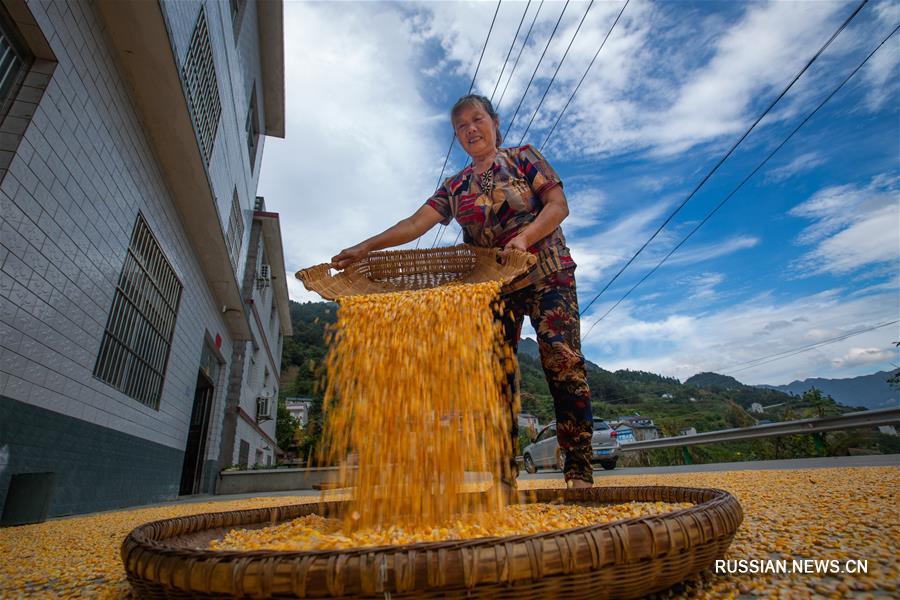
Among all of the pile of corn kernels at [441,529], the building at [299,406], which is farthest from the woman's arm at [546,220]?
the building at [299,406]

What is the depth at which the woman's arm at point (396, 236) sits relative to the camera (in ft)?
6.86

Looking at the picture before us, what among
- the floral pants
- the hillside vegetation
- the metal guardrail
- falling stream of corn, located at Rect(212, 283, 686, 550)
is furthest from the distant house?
falling stream of corn, located at Rect(212, 283, 686, 550)

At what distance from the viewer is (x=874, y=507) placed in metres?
1.44

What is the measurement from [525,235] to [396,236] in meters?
0.76

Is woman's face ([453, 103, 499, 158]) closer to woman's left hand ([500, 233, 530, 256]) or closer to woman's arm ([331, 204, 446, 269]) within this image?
woman's arm ([331, 204, 446, 269])

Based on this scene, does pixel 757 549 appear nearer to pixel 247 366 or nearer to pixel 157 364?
pixel 157 364

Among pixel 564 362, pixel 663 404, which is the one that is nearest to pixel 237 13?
pixel 564 362

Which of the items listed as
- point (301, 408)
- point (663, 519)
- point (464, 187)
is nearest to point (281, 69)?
point (464, 187)

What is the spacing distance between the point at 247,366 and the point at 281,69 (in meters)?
6.64

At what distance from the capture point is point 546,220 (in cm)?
193

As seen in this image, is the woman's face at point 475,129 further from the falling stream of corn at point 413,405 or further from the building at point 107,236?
the building at point 107,236

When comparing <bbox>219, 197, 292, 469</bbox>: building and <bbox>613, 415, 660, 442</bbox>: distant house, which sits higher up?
<bbox>219, 197, 292, 469</bbox>: building

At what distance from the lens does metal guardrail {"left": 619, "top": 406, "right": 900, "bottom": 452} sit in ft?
15.0

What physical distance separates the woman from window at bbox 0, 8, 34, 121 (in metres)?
2.24
